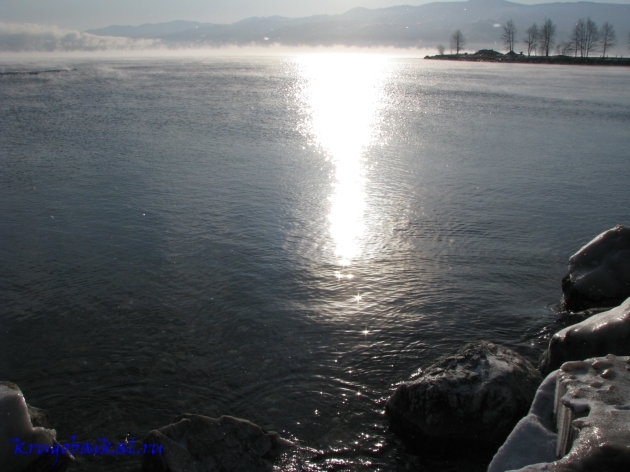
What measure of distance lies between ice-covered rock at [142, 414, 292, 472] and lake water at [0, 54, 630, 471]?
0.81 feet

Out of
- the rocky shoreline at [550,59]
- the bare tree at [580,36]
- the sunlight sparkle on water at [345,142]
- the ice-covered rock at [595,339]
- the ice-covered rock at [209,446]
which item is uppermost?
the bare tree at [580,36]

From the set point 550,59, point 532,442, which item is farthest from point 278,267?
point 550,59

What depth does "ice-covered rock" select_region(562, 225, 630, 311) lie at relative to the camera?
655 cm

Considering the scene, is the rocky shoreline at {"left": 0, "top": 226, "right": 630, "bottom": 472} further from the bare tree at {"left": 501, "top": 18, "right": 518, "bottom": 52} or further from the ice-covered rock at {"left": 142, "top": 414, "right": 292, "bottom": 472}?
the bare tree at {"left": 501, "top": 18, "right": 518, "bottom": 52}

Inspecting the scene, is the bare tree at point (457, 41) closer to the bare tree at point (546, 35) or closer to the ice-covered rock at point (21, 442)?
the bare tree at point (546, 35)

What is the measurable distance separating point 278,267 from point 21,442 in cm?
441

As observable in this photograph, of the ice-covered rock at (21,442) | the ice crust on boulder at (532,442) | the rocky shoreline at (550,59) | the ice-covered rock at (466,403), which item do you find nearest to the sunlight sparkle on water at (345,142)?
the ice-covered rock at (466,403)

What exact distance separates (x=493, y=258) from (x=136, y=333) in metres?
5.32

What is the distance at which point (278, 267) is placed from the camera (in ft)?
26.2

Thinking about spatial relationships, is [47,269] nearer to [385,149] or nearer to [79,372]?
[79,372]

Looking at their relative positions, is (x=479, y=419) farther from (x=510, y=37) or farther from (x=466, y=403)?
(x=510, y=37)

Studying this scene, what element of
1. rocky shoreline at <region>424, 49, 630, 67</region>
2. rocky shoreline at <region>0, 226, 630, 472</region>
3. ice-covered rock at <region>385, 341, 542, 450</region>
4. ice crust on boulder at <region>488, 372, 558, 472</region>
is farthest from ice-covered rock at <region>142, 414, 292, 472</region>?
rocky shoreline at <region>424, 49, 630, 67</region>

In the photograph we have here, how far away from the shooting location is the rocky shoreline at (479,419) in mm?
3516

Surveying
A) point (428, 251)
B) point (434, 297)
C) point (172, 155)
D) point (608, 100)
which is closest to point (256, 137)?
point (172, 155)
